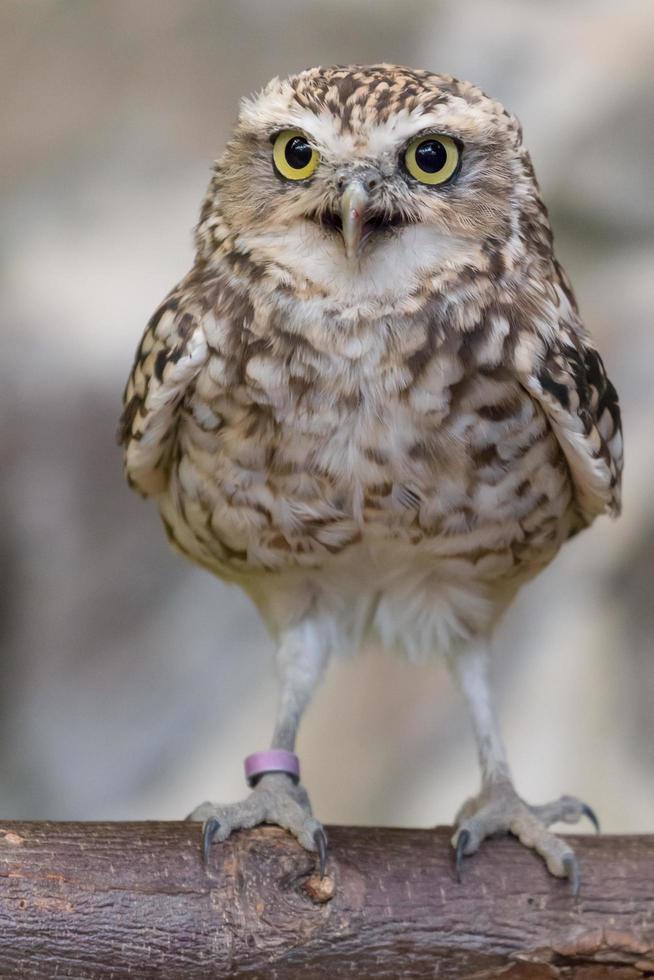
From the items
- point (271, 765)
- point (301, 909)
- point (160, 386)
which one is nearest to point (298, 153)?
point (160, 386)

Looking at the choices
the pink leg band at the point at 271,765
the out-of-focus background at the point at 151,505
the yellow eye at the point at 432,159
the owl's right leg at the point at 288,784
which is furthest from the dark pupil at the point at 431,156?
the out-of-focus background at the point at 151,505

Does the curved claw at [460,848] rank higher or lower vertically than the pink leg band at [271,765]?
lower

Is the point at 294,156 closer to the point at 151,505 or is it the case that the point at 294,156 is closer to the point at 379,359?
the point at 379,359

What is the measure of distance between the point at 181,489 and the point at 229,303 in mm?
359

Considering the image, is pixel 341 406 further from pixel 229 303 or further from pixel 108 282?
pixel 108 282

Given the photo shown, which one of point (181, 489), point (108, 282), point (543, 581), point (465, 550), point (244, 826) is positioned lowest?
point (244, 826)

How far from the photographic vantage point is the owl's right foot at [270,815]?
6.21ft

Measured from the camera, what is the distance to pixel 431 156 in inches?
72.7

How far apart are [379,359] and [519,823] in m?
0.82

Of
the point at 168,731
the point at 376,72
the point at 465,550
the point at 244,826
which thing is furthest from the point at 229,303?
the point at 168,731

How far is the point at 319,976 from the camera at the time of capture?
182 cm

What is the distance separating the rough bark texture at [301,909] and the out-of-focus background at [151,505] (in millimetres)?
1367

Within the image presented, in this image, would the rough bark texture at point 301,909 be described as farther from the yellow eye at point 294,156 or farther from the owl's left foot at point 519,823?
the yellow eye at point 294,156

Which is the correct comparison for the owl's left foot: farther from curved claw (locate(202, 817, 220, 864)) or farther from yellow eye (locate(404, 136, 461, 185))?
yellow eye (locate(404, 136, 461, 185))
